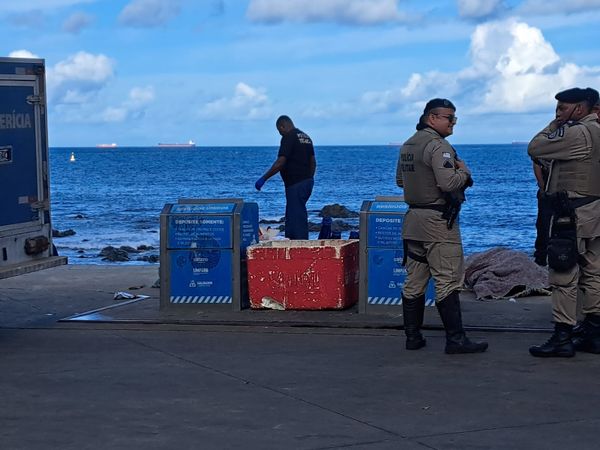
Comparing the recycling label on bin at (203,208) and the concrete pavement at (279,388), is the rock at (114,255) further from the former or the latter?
the concrete pavement at (279,388)

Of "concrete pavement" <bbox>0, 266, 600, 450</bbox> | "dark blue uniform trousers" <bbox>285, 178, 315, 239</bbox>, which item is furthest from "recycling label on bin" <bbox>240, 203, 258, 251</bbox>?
"dark blue uniform trousers" <bbox>285, 178, 315, 239</bbox>

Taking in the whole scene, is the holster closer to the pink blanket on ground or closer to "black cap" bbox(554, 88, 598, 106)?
"black cap" bbox(554, 88, 598, 106)

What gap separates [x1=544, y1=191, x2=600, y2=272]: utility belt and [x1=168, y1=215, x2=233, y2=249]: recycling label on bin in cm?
338

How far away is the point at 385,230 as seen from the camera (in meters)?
9.79

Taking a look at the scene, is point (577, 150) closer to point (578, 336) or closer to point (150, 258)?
point (578, 336)

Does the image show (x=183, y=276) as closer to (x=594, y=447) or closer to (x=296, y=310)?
(x=296, y=310)

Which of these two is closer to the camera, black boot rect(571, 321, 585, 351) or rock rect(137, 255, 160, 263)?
black boot rect(571, 321, 585, 351)

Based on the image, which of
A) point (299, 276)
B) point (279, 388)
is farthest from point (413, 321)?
point (299, 276)

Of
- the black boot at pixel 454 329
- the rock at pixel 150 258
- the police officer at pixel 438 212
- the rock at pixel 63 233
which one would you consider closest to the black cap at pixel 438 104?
the police officer at pixel 438 212

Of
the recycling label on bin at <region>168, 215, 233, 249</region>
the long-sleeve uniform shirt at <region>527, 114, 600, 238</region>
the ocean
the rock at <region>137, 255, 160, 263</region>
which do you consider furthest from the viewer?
the ocean

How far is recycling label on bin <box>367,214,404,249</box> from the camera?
32.0ft

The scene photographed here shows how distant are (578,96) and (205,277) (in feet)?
13.1

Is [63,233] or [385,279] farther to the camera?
[63,233]

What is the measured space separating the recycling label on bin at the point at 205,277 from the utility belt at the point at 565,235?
3403mm
